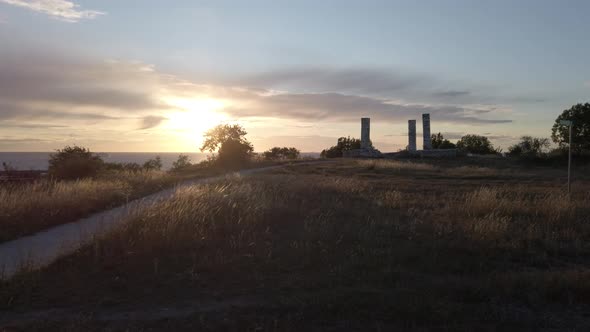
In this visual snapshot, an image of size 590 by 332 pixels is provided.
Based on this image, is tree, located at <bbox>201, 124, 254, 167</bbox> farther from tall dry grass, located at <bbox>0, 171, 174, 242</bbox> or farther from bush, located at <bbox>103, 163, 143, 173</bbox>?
tall dry grass, located at <bbox>0, 171, 174, 242</bbox>

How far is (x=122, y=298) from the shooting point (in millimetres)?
6156

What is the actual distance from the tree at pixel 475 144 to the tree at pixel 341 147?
1319cm

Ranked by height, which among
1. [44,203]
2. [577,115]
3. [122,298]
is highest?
[577,115]

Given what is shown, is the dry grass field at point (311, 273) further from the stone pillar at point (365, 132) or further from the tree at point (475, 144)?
the tree at point (475, 144)

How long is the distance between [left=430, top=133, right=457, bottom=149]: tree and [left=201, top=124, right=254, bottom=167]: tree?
88.2ft

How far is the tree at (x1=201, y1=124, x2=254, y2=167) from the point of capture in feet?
122

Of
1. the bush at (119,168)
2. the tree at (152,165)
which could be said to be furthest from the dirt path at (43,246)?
the tree at (152,165)

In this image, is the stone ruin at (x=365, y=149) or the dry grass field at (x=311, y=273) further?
the stone ruin at (x=365, y=149)

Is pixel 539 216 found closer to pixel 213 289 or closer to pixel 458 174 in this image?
pixel 213 289

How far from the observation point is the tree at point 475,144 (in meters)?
62.6

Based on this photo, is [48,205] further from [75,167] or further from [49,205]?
[75,167]

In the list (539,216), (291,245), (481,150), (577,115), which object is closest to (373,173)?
(539,216)

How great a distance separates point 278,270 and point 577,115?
209 ft

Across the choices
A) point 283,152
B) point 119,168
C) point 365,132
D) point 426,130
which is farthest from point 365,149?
point 119,168
